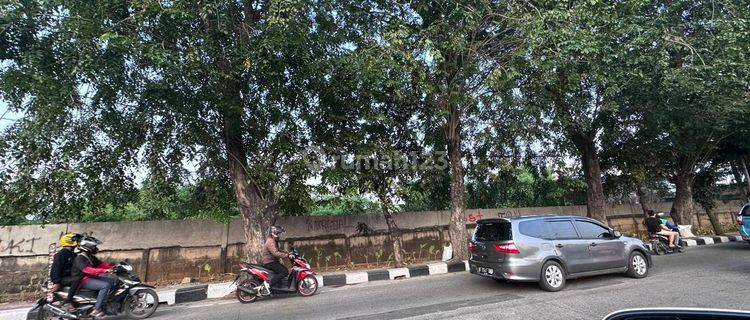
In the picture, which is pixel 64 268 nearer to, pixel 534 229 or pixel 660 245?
pixel 534 229

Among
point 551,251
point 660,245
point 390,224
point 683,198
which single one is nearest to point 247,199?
point 390,224

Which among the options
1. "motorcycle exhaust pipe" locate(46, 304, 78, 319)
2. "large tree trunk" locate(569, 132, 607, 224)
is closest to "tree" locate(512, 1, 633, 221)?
"large tree trunk" locate(569, 132, 607, 224)

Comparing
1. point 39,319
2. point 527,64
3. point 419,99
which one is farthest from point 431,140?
point 39,319

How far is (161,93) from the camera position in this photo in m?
7.84

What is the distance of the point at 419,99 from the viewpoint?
11.2 metres

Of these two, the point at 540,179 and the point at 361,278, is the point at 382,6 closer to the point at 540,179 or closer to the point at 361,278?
the point at 361,278

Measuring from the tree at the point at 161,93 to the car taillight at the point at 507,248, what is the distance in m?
4.78

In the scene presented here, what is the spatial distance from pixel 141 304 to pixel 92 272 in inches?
37.1

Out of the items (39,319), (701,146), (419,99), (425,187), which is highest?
(419,99)

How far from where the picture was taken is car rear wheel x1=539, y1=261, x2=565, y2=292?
7.21 meters

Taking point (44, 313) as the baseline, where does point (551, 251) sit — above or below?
above

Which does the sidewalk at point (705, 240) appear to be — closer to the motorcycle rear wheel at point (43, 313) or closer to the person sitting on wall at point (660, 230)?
the person sitting on wall at point (660, 230)

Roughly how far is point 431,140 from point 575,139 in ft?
20.7

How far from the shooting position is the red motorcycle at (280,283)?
7.57m
